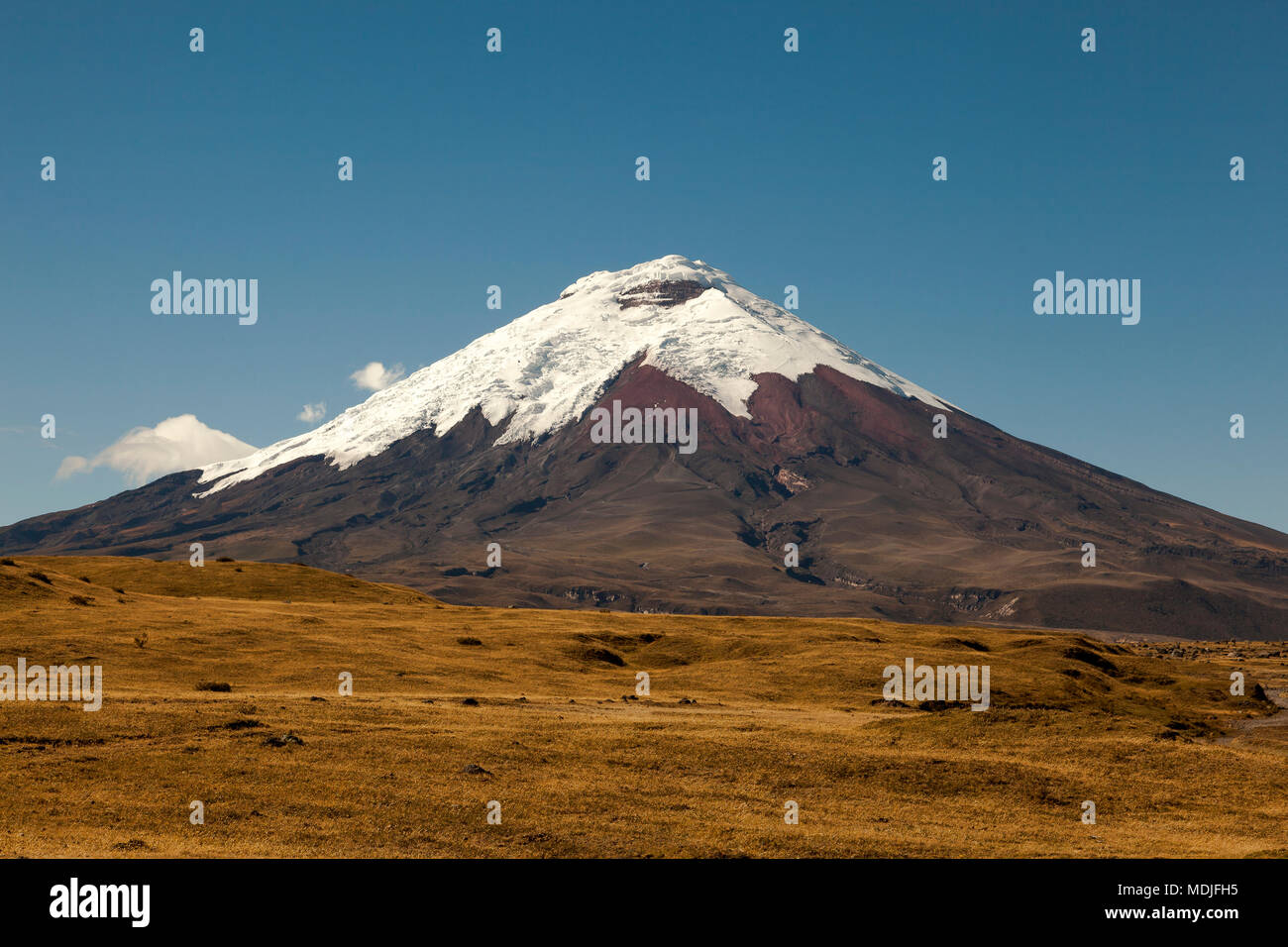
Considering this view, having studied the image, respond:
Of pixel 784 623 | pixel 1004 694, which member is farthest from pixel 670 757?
pixel 784 623

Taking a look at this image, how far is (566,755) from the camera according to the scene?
4238 cm

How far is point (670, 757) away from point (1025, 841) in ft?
47.1

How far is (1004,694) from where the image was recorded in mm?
67688

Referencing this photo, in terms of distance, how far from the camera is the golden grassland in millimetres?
32250

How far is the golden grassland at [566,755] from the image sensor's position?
106ft
